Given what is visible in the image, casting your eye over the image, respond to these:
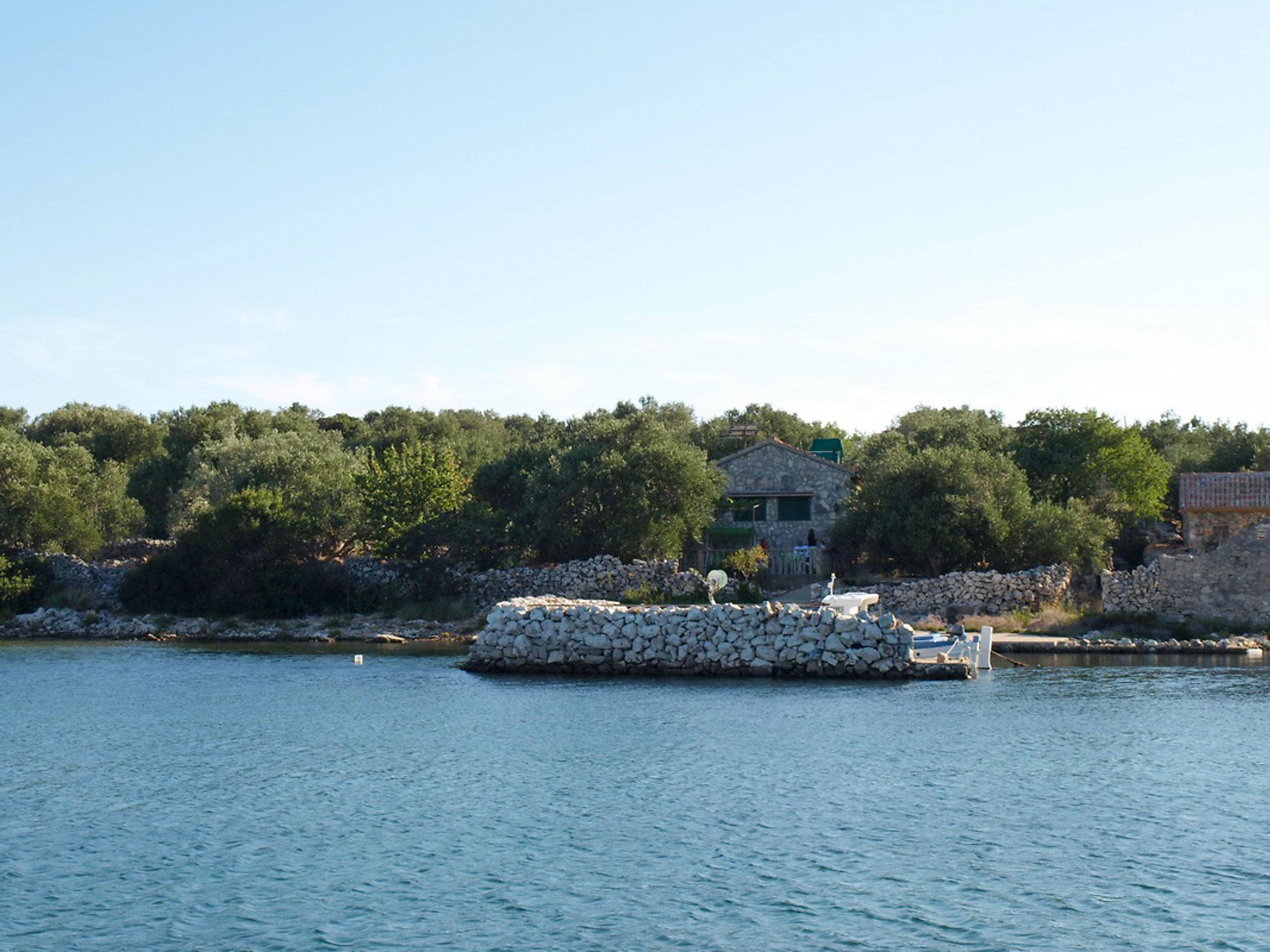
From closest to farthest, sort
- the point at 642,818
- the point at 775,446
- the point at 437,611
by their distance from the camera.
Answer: the point at 642,818
the point at 437,611
the point at 775,446

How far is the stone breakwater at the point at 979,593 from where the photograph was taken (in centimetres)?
4484

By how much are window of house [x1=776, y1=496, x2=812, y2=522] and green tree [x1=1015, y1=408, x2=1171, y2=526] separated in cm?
886

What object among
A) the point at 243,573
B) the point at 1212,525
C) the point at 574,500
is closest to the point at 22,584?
the point at 243,573

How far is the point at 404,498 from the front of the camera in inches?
2148

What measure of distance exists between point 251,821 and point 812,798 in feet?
28.6

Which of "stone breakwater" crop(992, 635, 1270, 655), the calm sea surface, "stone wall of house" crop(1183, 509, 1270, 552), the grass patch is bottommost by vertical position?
the calm sea surface

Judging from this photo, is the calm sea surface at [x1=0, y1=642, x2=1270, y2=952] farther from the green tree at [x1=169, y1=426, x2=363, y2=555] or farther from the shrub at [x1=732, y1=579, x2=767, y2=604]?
the green tree at [x1=169, y1=426, x2=363, y2=555]

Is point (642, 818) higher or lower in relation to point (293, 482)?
lower

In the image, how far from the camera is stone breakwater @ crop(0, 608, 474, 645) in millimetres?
48750

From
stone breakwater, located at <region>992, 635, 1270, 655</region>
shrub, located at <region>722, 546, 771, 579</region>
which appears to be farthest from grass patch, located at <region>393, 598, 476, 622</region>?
stone breakwater, located at <region>992, 635, 1270, 655</region>

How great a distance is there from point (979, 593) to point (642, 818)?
27943 mm

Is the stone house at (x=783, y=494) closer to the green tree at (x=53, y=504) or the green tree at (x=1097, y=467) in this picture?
the green tree at (x=1097, y=467)

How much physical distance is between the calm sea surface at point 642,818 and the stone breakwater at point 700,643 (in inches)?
89.6

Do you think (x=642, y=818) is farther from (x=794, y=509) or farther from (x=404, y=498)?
(x=794, y=509)
